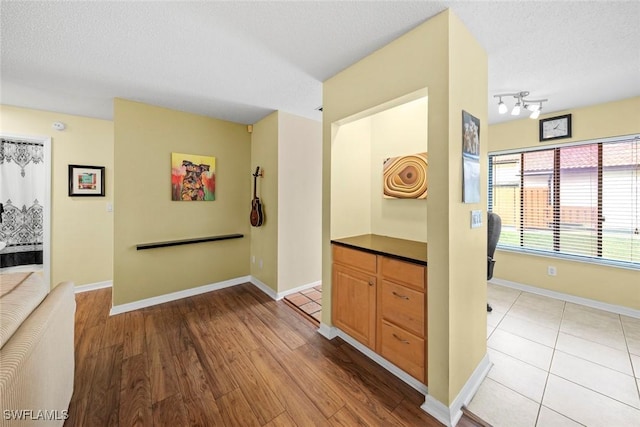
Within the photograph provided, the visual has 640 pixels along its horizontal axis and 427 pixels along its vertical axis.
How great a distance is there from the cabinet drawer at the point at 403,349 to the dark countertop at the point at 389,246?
54 centimetres

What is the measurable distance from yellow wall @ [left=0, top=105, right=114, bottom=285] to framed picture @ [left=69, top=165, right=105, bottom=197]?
0.19ft

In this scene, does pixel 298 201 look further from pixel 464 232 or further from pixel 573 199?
pixel 573 199

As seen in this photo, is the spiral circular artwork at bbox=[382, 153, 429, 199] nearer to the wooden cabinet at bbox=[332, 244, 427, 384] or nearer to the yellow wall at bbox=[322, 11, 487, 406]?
the yellow wall at bbox=[322, 11, 487, 406]

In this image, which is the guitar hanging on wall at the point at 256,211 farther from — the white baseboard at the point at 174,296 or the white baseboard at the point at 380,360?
the white baseboard at the point at 380,360

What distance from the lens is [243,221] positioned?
12.5 feet

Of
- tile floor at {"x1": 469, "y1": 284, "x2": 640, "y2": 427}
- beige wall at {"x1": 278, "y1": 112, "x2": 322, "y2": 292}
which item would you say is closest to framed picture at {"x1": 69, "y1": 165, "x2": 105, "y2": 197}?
beige wall at {"x1": 278, "y1": 112, "x2": 322, "y2": 292}

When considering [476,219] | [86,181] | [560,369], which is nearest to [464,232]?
[476,219]

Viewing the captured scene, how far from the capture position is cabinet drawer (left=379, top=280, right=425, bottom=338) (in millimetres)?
1644

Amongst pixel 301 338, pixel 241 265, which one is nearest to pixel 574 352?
pixel 301 338

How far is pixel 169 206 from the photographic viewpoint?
316 centimetres

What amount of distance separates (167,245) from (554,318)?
4610mm

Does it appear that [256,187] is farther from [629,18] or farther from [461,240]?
[629,18]

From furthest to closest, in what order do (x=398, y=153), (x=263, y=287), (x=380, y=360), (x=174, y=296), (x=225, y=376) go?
(x=263, y=287) → (x=174, y=296) → (x=398, y=153) → (x=380, y=360) → (x=225, y=376)

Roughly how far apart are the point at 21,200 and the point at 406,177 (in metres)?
5.17
